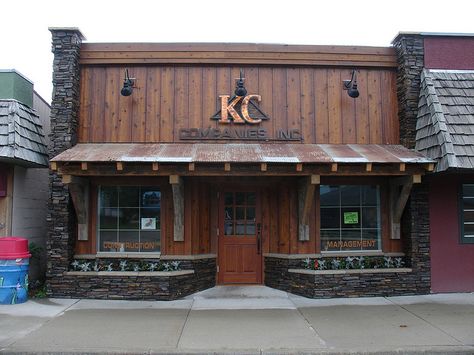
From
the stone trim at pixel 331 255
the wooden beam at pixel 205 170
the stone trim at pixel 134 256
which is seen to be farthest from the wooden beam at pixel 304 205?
the stone trim at pixel 134 256

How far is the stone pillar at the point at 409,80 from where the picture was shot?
8.62 meters

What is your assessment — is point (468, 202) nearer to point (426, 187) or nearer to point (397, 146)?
point (426, 187)

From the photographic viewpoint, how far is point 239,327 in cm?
625

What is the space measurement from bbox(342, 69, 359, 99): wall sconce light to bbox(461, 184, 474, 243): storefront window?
300 centimetres

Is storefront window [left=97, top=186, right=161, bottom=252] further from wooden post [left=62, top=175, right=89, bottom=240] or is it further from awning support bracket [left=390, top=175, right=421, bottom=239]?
awning support bracket [left=390, top=175, right=421, bottom=239]

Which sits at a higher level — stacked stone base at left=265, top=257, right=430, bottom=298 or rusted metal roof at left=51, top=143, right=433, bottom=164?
rusted metal roof at left=51, top=143, right=433, bottom=164

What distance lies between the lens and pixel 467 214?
8.56 meters

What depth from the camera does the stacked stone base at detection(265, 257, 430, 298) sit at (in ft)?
26.3

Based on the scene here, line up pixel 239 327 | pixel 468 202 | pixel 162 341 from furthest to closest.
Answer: pixel 468 202, pixel 239 327, pixel 162 341

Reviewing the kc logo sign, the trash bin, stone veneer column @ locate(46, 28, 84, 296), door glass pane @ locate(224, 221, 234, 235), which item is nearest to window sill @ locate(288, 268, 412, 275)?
door glass pane @ locate(224, 221, 234, 235)

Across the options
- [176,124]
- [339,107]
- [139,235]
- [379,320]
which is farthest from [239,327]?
[339,107]

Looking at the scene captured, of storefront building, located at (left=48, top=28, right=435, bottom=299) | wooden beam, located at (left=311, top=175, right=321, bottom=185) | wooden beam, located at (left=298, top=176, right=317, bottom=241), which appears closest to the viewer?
wooden beam, located at (left=311, top=175, right=321, bottom=185)

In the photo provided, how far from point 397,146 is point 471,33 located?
115 inches

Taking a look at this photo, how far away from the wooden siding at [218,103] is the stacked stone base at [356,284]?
282cm
